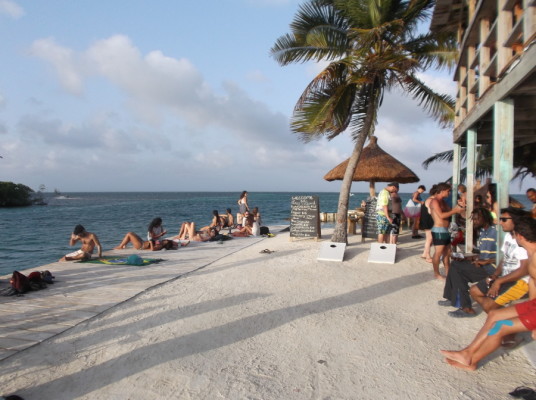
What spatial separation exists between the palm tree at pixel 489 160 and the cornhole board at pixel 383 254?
645 cm

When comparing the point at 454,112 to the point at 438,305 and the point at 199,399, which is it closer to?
the point at 438,305

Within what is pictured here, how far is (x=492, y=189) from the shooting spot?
5.70m

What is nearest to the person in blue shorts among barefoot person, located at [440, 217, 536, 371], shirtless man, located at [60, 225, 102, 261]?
barefoot person, located at [440, 217, 536, 371]

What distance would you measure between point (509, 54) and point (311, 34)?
5176mm

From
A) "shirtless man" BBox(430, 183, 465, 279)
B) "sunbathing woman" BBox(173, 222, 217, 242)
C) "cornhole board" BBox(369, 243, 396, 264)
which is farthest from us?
"sunbathing woman" BBox(173, 222, 217, 242)

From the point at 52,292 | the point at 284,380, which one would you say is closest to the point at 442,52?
the point at 284,380

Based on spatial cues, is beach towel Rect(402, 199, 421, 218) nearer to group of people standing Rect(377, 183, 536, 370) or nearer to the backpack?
group of people standing Rect(377, 183, 536, 370)

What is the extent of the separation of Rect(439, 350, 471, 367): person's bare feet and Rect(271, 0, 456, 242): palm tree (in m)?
5.96

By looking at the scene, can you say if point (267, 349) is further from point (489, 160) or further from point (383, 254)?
point (489, 160)

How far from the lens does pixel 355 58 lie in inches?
320

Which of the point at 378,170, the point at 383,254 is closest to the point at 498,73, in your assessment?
the point at 383,254

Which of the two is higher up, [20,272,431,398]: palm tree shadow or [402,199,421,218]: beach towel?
[402,199,421,218]: beach towel

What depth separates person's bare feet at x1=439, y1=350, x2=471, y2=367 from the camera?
3.25 m

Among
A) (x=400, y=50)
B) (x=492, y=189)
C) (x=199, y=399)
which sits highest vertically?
(x=400, y=50)
